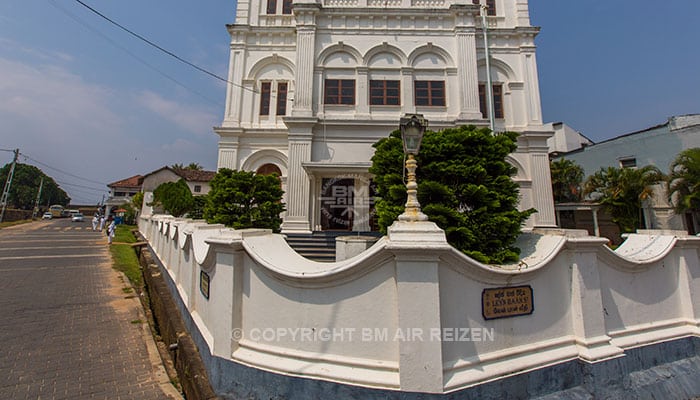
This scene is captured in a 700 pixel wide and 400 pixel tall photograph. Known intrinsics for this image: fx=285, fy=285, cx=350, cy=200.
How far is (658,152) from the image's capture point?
15.9m

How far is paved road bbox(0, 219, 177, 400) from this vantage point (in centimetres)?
323

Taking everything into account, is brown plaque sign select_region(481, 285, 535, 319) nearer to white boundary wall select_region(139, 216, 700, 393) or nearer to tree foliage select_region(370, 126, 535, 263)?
white boundary wall select_region(139, 216, 700, 393)

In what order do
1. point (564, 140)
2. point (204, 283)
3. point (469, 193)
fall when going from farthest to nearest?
point (564, 140), point (469, 193), point (204, 283)

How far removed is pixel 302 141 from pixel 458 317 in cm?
1086

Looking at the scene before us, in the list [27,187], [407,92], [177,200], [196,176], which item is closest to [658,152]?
[407,92]

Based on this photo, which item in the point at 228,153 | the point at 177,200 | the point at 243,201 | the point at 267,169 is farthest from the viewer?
the point at 177,200

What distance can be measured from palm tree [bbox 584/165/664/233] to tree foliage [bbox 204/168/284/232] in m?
16.9

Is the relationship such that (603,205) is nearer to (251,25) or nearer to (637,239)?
(637,239)

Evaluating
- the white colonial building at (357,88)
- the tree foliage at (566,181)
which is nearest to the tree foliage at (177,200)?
the white colonial building at (357,88)

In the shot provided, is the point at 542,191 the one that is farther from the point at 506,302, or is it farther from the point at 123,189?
the point at 123,189

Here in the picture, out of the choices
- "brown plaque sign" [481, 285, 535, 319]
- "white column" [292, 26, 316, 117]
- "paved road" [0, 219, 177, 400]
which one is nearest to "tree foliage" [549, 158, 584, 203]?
"white column" [292, 26, 316, 117]

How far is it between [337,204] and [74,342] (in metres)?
9.58

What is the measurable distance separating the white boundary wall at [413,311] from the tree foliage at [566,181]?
1854 centimetres

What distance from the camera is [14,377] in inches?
132
